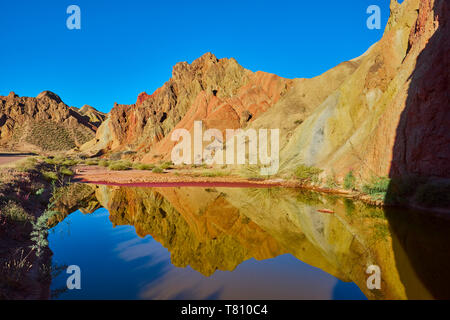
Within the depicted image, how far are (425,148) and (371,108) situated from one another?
11.2 meters

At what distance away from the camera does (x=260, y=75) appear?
201 ft

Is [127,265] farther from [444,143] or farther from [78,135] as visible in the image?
[78,135]

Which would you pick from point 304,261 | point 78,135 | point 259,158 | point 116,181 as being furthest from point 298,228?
point 78,135

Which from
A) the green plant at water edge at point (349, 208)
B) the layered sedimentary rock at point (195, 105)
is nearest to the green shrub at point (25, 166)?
the green plant at water edge at point (349, 208)

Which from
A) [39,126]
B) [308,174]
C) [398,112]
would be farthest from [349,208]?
[39,126]

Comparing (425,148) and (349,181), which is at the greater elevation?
(425,148)

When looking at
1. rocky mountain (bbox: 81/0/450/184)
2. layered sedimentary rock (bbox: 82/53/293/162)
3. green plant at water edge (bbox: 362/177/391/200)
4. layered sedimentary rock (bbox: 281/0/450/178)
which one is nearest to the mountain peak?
layered sedimentary rock (bbox: 82/53/293/162)

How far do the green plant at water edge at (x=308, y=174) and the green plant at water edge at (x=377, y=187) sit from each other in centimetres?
607

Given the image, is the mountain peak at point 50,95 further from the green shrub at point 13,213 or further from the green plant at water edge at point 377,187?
the green plant at water edge at point 377,187

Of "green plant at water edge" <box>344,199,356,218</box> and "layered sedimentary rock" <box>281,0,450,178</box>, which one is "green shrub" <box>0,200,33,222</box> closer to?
"green plant at water edge" <box>344,199,356,218</box>

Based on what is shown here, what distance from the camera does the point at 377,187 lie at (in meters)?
16.2

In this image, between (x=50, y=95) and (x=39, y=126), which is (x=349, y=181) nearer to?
(x=39, y=126)

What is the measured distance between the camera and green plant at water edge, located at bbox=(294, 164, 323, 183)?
23.4m

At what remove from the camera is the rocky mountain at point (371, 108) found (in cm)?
1543
